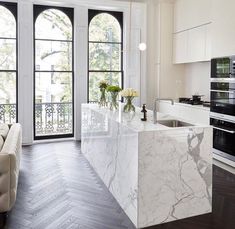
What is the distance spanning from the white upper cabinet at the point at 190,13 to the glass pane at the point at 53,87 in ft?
9.43

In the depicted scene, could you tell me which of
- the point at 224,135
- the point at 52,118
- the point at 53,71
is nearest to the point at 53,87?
the point at 53,71

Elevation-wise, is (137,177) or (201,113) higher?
(201,113)

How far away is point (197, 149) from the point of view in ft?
10.2

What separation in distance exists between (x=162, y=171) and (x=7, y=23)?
16.9 ft

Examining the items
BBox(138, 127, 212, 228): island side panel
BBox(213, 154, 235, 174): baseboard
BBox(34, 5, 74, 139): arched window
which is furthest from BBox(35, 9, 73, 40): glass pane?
BBox(138, 127, 212, 228): island side panel

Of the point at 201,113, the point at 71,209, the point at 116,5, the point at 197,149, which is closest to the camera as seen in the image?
the point at 197,149

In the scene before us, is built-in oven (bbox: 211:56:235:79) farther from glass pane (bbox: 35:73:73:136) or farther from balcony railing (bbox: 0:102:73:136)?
balcony railing (bbox: 0:102:73:136)

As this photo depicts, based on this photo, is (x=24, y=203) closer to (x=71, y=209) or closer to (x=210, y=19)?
(x=71, y=209)

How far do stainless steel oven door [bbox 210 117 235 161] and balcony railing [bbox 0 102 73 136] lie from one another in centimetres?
348

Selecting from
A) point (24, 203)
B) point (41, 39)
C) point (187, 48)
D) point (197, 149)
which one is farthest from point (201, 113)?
point (41, 39)

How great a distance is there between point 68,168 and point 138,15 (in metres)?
4.30

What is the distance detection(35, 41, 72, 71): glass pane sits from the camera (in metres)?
6.66

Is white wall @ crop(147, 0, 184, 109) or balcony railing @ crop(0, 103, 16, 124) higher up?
white wall @ crop(147, 0, 184, 109)

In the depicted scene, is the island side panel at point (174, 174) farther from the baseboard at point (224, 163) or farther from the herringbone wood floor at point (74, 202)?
the baseboard at point (224, 163)
